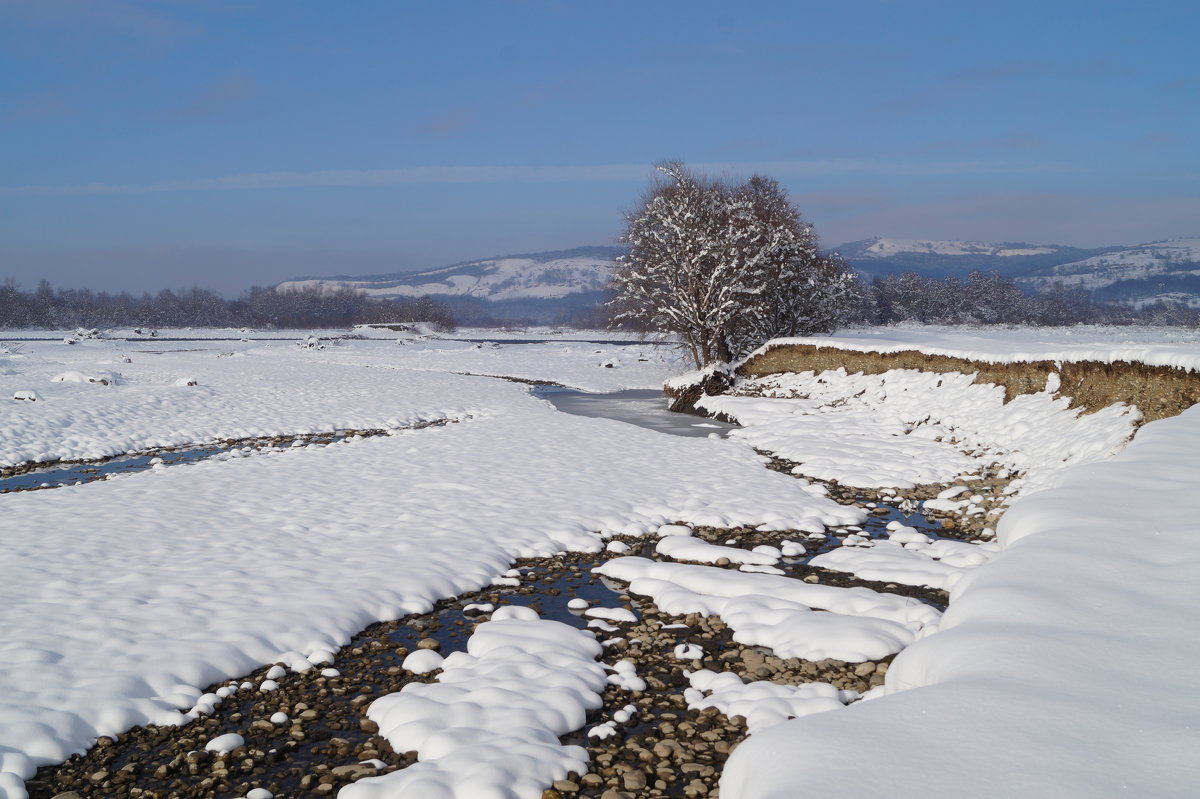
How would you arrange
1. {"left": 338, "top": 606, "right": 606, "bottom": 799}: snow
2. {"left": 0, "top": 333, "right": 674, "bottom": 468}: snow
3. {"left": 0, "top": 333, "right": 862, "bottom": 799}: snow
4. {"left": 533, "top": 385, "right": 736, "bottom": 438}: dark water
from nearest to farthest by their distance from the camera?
{"left": 338, "top": 606, "right": 606, "bottom": 799}: snow < {"left": 0, "top": 333, "right": 862, "bottom": 799}: snow < {"left": 0, "top": 333, "right": 674, "bottom": 468}: snow < {"left": 533, "top": 385, "right": 736, "bottom": 438}: dark water

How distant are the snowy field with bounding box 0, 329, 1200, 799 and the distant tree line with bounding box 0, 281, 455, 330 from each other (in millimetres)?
120967

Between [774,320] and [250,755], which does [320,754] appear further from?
[774,320]

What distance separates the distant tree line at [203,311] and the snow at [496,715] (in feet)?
420

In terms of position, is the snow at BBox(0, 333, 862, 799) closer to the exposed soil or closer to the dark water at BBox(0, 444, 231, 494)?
the dark water at BBox(0, 444, 231, 494)

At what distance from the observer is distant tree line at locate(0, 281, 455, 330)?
125581mm

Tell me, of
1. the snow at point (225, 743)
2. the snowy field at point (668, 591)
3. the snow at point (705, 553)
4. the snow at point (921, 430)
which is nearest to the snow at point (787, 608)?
the snowy field at point (668, 591)

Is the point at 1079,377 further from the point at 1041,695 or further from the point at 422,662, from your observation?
the point at 422,662

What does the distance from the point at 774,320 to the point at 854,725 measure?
33273mm

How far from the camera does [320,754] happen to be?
512cm

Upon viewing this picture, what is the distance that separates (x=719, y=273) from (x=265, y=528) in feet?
78.3

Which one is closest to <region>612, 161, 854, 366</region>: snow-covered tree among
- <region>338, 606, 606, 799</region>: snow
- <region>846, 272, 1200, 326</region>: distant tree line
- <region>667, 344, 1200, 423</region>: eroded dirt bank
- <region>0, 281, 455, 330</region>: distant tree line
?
<region>667, 344, 1200, 423</region>: eroded dirt bank

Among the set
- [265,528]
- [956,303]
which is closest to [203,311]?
[956,303]

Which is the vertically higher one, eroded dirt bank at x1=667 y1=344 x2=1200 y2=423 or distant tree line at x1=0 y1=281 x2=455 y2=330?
distant tree line at x1=0 y1=281 x2=455 y2=330

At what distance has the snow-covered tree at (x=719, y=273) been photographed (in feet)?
101
